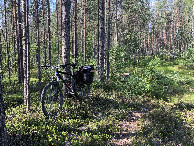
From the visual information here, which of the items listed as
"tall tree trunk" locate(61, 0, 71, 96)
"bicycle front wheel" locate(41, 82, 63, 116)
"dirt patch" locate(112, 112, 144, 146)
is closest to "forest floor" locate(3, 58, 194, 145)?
"dirt patch" locate(112, 112, 144, 146)

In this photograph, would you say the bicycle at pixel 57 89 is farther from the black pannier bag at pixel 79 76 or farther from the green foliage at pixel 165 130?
the green foliage at pixel 165 130

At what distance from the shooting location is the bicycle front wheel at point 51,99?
5615 millimetres

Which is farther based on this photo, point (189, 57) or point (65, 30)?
point (189, 57)

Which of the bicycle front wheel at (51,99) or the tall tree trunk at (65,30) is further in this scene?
the tall tree trunk at (65,30)

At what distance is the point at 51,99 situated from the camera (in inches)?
234

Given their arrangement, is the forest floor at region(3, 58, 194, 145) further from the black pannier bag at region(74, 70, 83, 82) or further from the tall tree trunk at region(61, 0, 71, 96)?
the tall tree trunk at region(61, 0, 71, 96)

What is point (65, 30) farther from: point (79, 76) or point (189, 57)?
point (189, 57)

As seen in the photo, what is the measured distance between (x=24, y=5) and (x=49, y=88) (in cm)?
460

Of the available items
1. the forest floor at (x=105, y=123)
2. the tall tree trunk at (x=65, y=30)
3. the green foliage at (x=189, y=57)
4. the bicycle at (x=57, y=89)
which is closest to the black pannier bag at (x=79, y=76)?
the bicycle at (x=57, y=89)

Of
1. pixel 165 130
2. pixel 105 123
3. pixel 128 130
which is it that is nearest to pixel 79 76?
pixel 105 123

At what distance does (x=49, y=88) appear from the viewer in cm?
577

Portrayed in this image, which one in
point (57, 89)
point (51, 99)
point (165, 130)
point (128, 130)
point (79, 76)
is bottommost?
point (165, 130)

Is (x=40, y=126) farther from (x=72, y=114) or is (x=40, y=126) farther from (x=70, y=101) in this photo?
(x=70, y=101)

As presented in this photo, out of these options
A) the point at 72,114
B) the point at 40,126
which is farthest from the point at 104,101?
the point at 40,126
